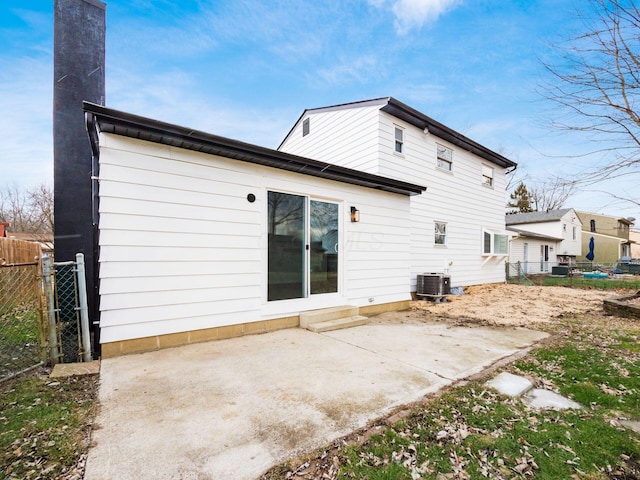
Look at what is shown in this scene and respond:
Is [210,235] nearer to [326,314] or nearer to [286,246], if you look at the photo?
[286,246]

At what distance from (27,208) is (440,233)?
2702 centimetres

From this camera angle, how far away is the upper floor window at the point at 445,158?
377 inches

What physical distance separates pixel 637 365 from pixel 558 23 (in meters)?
4.95

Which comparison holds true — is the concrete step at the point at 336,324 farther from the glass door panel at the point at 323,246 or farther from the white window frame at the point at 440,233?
the white window frame at the point at 440,233

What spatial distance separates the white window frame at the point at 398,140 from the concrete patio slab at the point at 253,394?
561 cm

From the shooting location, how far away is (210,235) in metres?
4.02

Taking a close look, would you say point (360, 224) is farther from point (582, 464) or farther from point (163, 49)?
point (163, 49)

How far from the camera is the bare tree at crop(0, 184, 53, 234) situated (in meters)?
18.8

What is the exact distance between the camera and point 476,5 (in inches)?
246

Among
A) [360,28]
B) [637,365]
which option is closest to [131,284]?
[637,365]

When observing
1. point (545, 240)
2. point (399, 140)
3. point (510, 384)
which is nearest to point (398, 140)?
point (399, 140)

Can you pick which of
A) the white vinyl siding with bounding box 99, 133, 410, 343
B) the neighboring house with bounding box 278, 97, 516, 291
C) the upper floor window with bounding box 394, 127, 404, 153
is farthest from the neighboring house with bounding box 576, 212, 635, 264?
the white vinyl siding with bounding box 99, 133, 410, 343

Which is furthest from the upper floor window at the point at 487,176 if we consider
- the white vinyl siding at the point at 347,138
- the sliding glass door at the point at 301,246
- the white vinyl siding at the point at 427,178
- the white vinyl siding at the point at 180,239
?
the white vinyl siding at the point at 180,239

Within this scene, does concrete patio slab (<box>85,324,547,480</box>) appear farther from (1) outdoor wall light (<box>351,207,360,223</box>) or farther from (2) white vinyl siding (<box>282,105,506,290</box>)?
(2) white vinyl siding (<box>282,105,506,290</box>)
